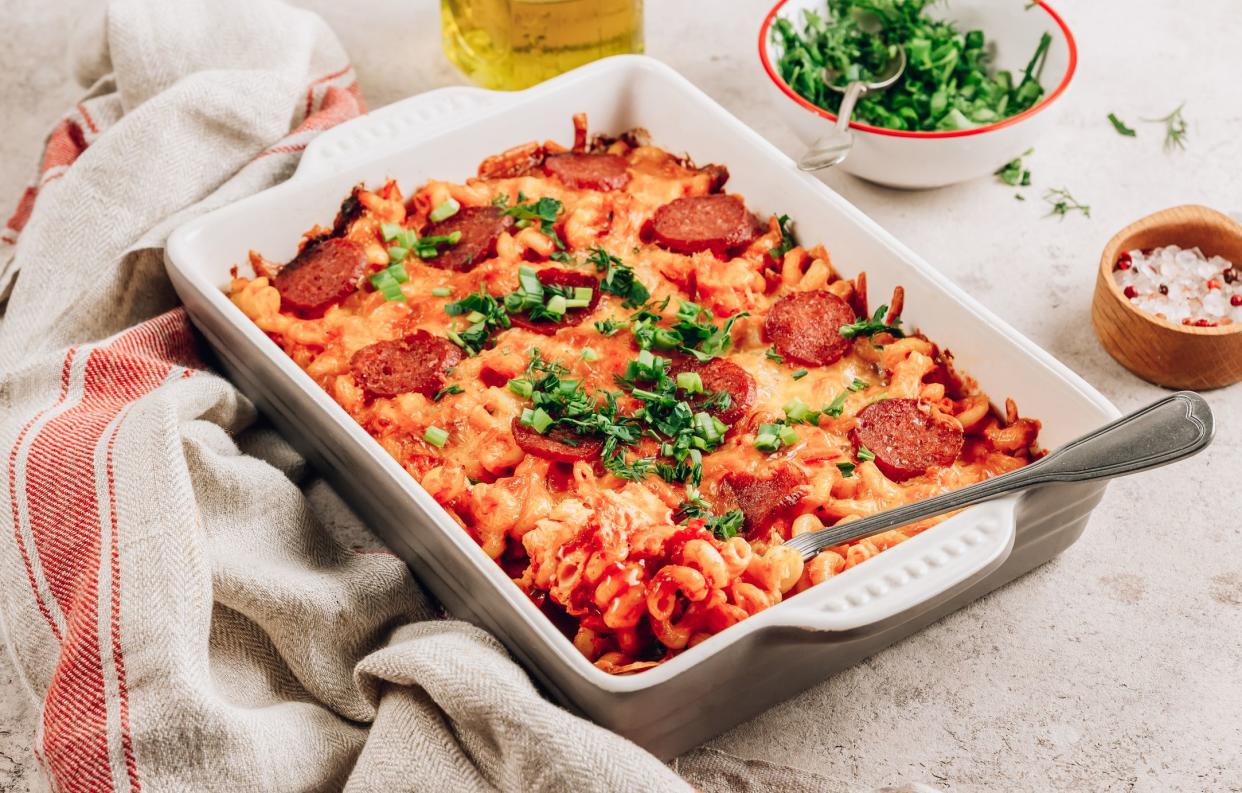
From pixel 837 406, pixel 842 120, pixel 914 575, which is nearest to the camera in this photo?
pixel 914 575

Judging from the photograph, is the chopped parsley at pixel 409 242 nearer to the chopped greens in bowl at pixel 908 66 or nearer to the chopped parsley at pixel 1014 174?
the chopped greens in bowl at pixel 908 66

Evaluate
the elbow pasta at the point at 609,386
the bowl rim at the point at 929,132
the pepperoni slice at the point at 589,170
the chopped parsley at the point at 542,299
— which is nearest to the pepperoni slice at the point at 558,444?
the elbow pasta at the point at 609,386

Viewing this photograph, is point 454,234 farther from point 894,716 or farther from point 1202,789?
point 1202,789

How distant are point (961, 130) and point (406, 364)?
1772 mm

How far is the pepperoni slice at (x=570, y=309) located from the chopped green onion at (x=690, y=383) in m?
0.38

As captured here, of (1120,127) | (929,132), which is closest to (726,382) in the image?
(929,132)

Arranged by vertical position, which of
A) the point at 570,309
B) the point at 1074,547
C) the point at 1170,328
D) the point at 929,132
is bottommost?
the point at 1074,547

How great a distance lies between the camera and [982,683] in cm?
304

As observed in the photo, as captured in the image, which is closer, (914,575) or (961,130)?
(914,575)

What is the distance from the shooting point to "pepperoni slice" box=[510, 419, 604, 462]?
3.11 meters

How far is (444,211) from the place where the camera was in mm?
3797

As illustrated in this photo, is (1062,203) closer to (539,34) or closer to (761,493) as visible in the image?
(539,34)

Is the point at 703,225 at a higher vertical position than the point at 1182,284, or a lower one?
higher

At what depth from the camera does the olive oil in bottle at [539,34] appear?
423cm
